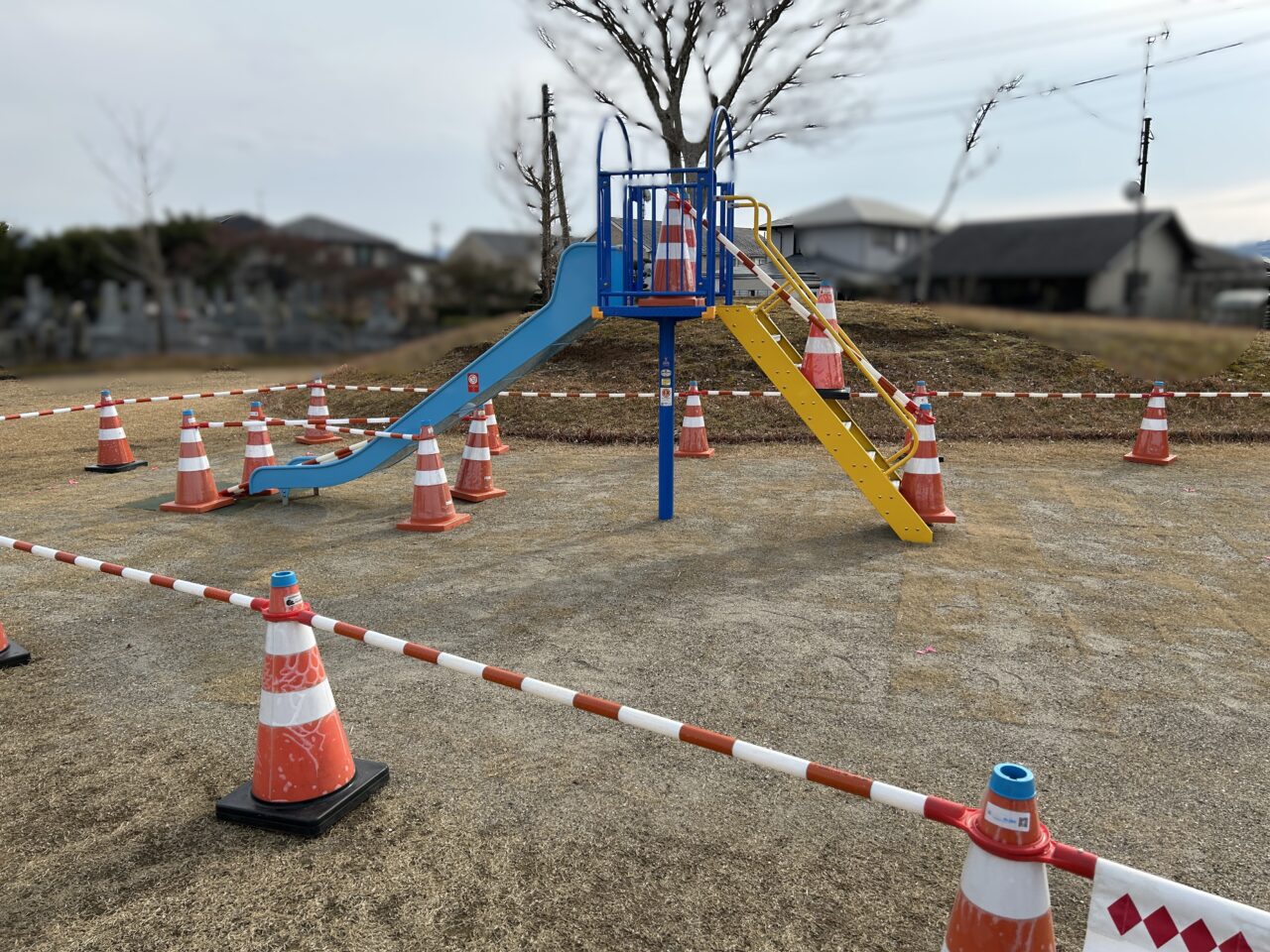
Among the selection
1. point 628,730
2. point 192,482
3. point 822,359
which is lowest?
point 628,730

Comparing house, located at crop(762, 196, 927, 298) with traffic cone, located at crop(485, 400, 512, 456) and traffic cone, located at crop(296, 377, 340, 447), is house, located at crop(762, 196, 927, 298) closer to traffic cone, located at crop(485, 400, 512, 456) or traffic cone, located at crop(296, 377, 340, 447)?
traffic cone, located at crop(485, 400, 512, 456)

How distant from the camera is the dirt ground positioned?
10.2 ft

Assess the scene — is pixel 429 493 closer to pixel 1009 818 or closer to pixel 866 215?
pixel 1009 818

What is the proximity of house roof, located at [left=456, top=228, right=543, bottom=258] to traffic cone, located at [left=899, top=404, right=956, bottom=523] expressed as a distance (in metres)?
7.26

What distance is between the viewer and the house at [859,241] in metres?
1.03

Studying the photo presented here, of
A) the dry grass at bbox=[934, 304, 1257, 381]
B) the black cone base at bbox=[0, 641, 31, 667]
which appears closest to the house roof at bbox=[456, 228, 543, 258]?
the dry grass at bbox=[934, 304, 1257, 381]

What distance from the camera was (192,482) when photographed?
8891mm

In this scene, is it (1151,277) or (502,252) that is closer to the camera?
(1151,277)

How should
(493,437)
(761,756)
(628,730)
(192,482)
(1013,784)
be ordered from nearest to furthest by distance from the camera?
(1013,784) → (761,756) → (628,730) → (192,482) → (493,437)

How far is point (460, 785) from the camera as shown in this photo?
3842 millimetres

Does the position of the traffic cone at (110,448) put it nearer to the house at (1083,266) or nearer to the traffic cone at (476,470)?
the traffic cone at (476,470)

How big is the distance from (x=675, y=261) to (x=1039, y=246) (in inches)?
269

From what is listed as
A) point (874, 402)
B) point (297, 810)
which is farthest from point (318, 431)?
point (297, 810)

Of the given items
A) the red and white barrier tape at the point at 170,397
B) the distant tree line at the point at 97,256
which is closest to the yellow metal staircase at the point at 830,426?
the red and white barrier tape at the point at 170,397
